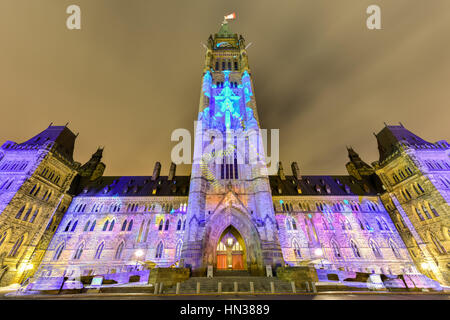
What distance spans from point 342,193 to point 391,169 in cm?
860

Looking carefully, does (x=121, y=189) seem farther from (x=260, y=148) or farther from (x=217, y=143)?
(x=260, y=148)

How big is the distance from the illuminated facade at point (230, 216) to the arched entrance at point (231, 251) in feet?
0.37

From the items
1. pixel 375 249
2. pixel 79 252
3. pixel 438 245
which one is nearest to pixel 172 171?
pixel 79 252

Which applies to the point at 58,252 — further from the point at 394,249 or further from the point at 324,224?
the point at 394,249

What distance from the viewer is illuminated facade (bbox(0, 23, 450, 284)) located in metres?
21.0

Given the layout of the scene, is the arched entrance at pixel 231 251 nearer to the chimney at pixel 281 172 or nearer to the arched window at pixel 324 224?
the arched window at pixel 324 224

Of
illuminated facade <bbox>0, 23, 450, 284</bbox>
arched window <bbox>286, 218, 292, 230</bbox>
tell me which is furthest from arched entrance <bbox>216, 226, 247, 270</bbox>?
arched window <bbox>286, 218, 292, 230</bbox>

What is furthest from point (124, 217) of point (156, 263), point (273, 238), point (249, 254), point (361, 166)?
point (361, 166)

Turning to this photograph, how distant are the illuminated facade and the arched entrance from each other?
113mm

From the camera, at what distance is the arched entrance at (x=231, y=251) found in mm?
22109

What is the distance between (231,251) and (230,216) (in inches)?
200

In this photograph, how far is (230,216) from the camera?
21.4 meters

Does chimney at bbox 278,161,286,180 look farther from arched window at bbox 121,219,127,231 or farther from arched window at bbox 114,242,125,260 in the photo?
arched window at bbox 114,242,125,260

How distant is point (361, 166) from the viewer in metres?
41.9
